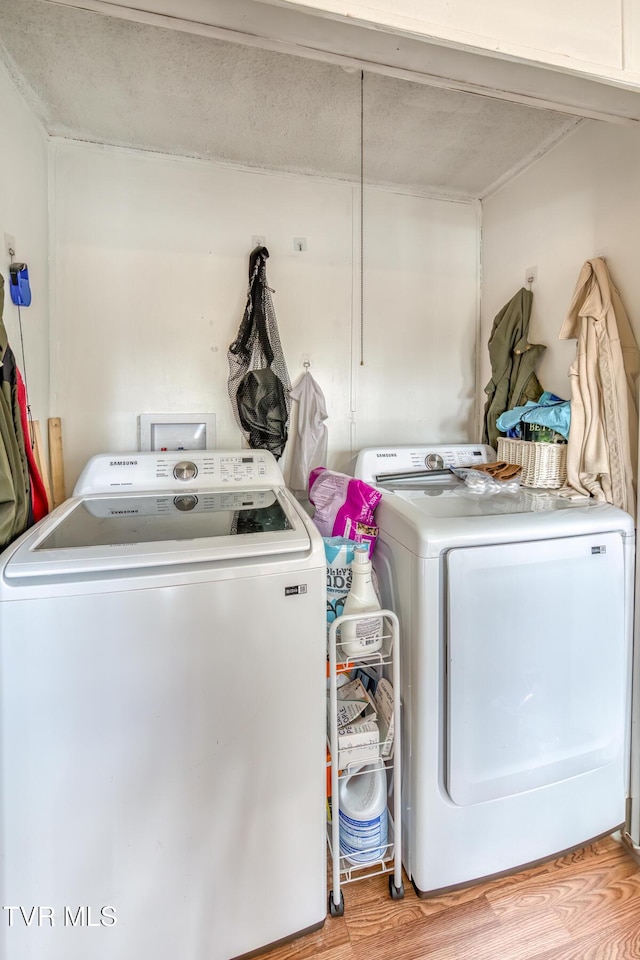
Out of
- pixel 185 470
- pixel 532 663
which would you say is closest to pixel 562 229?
pixel 532 663

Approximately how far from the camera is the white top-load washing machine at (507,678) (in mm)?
1155

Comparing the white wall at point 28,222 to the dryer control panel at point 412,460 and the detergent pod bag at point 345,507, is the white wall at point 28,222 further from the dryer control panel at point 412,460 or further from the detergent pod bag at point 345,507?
the dryer control panel at point 412,460

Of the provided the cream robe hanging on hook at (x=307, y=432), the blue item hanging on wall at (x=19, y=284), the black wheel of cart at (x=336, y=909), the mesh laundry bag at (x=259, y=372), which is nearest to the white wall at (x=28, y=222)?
the blue item hanging on wall at (x=19, y=284)

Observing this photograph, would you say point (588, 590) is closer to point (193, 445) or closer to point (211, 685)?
point (211, 685)

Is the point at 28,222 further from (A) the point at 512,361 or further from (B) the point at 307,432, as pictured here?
(A) the point at 512,361

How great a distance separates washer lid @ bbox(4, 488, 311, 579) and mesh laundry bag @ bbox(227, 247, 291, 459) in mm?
419

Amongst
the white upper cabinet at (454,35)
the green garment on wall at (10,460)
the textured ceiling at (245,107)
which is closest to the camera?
the white upper cabinet at (454,35)

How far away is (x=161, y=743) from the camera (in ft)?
3.12

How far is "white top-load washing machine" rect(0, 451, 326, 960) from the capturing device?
35.2 inches

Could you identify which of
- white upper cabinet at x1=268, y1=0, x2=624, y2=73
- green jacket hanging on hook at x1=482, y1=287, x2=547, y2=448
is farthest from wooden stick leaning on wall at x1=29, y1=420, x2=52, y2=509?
green jacket hanging on hook at x1=482, y1=287, x2=547, y2=448

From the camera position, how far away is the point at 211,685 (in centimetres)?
97

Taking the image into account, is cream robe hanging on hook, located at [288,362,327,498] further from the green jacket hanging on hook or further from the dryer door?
the dryer door

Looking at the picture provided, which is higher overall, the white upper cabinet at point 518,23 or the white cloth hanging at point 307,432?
the white upper cabinet at point 518,23

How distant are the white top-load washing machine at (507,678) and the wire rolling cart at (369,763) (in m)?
0.05
